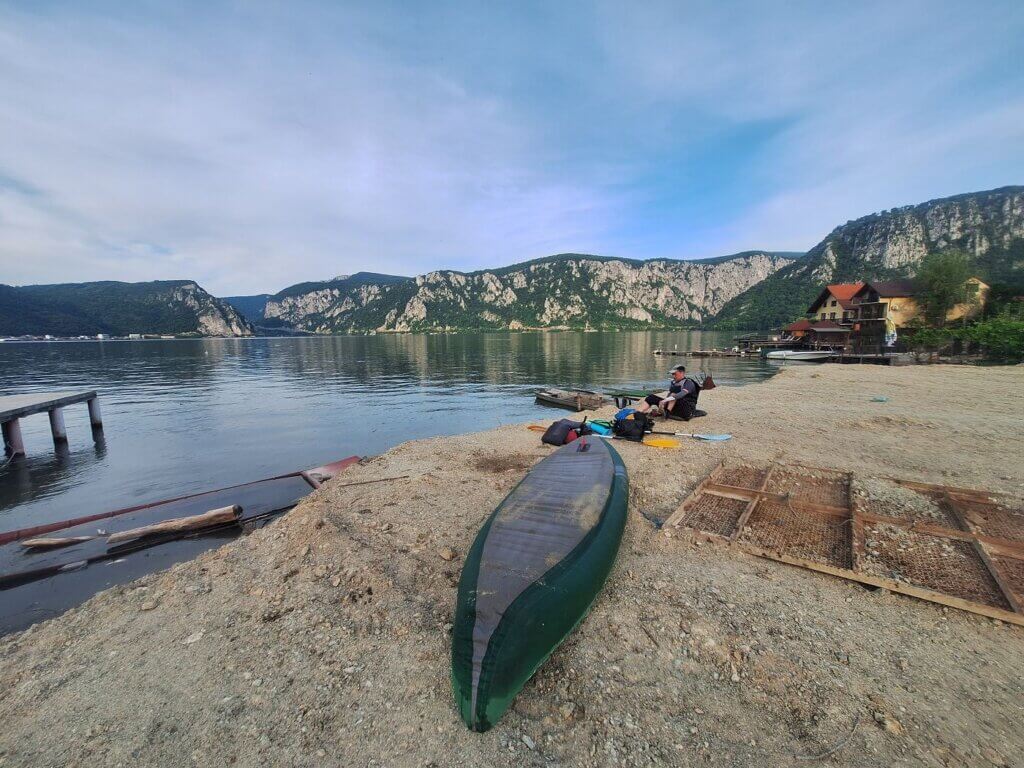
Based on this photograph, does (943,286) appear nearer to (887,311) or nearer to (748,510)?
(887,311)

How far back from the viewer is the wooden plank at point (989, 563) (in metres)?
5.20

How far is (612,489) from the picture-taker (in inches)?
316

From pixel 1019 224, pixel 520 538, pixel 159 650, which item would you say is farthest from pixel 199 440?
pixel 1019 224

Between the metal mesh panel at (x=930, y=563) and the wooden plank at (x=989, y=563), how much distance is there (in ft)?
0.20

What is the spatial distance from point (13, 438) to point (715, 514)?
1111 inches

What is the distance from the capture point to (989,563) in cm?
589

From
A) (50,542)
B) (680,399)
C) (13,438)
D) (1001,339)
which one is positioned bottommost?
(50,542)

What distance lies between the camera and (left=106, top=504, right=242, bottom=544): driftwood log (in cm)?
940

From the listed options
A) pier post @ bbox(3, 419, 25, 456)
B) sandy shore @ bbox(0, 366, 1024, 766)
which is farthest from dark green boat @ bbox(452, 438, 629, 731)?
pier post @ bbox(3, 419, 25, 456)

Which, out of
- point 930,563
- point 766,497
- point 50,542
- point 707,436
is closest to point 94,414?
point 50,542

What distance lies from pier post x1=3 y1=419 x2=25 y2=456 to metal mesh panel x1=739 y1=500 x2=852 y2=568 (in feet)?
93.5

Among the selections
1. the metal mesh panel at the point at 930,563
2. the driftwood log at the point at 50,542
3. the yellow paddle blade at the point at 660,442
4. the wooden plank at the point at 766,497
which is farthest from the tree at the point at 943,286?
the driftwood log at the point at 50,542

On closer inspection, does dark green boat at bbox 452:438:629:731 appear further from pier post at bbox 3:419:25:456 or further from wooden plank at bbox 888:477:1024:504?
pier post at bbox 3:419:25:456

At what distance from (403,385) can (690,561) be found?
35.8 metres
